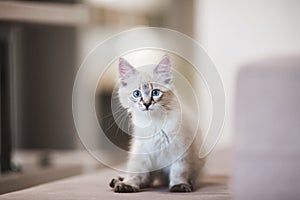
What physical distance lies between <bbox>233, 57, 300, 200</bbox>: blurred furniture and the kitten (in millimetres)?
250

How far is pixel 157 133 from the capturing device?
1.02 meters

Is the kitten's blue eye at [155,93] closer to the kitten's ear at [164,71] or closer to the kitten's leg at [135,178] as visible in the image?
the kitten's ear at [164,71]

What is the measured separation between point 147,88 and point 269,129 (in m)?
0.29

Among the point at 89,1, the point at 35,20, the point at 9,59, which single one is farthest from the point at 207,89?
the point at 89,1

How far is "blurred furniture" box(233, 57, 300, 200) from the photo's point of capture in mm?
736

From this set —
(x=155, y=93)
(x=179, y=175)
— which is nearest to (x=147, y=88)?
(x=155, y=93)

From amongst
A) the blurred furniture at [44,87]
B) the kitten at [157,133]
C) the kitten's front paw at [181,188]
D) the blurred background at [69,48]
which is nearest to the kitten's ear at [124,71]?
the kitten at [157,133]

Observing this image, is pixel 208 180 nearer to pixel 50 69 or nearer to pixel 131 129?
pixel 131 129

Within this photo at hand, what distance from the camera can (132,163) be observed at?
3.54 feet

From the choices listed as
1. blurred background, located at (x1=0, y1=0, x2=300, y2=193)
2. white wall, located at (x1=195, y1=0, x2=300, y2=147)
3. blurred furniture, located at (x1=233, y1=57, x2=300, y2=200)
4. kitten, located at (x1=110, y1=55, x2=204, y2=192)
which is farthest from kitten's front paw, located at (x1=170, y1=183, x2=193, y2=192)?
white wall, located at (x1=195, y1=0, x2=300, y2=147)

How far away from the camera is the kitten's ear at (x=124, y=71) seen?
3.27 feet

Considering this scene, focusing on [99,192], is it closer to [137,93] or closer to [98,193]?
[98,193]

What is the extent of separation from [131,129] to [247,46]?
156cm

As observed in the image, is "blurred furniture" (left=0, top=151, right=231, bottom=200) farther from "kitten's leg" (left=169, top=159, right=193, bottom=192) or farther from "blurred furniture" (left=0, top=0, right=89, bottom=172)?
"blurred furniture" (left=0, top=0, right=89, bottom=172)
